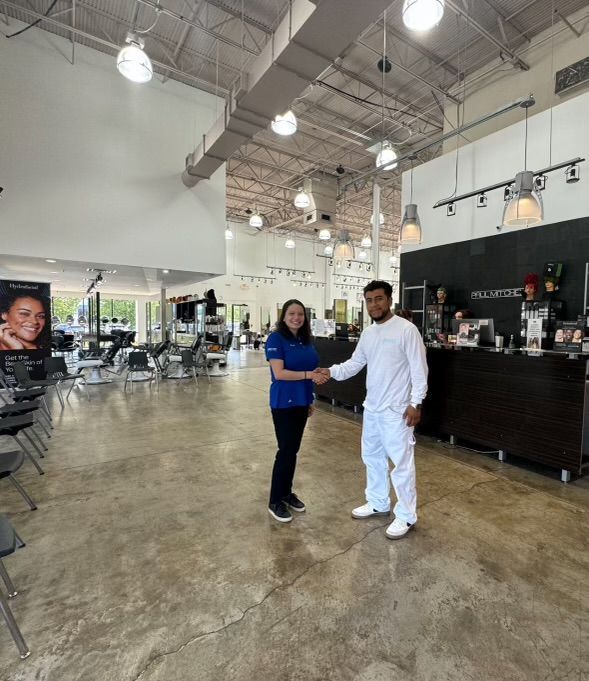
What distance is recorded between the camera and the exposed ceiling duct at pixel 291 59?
126 inches

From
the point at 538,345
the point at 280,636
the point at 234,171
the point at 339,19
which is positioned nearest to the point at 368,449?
the point at 280,636

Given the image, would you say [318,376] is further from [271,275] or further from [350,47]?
[271,275]

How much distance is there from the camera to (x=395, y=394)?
2.28 metres

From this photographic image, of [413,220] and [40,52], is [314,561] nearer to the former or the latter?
[413,220]

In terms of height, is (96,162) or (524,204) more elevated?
(96,162)

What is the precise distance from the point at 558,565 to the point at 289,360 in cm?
199

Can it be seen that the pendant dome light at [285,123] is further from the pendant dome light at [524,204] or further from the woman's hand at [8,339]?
the woman's hand at [8,339]

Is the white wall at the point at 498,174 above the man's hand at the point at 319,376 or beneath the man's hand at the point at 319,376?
above

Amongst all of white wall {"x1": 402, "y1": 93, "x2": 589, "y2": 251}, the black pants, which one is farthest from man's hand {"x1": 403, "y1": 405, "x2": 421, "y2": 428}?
white wall {"x1": 402, "y1": 93, "x2": 589, "y2": 251}

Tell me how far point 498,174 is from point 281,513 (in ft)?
21.7

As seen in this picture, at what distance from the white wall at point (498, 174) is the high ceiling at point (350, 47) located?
105 centimetres

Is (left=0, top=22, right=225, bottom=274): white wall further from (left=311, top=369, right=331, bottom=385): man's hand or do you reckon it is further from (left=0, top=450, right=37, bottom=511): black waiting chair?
(left=311, top=369, right=331, bottom=385): man's hand

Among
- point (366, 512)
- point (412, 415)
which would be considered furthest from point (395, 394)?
point (366, 512)

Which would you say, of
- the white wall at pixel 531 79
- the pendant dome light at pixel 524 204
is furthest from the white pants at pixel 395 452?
the white wall at pixel 531 79
